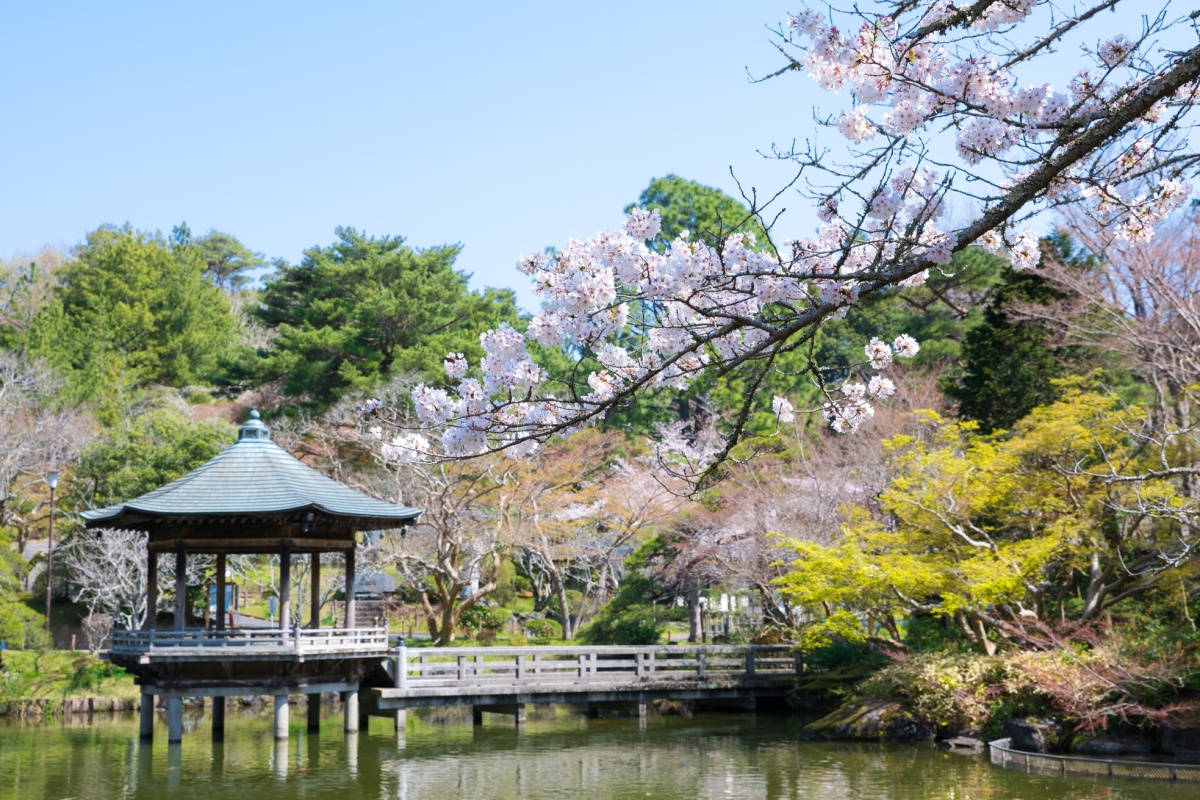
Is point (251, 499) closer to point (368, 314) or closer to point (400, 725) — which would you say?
point (400, 725)

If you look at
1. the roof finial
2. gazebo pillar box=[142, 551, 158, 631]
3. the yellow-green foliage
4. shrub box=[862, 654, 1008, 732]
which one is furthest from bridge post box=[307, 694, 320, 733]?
shrub box=[862, 654, 1008, 732]

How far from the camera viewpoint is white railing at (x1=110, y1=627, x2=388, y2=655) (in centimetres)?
1445

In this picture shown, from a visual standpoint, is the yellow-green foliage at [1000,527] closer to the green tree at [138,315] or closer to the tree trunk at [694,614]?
the tree trunk at [694,614]

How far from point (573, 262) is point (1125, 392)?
65.0ft

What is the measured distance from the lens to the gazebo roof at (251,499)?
14828 millimetres

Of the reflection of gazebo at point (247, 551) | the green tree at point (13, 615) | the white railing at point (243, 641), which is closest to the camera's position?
the white railing at point (243, 641)

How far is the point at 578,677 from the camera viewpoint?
17.6m

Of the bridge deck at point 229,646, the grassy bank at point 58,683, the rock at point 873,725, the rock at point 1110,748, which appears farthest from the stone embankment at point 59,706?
the rock at point 1110,748

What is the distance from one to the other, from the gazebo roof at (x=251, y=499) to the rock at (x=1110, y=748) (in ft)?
28.6

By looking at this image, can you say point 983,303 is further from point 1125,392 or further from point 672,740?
point 672,740

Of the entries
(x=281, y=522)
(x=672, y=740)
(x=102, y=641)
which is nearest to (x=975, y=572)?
(x=672, y=740)

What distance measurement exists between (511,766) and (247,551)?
5196mm

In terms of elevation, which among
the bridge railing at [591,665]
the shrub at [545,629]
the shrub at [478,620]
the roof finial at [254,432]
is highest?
the roof finial at [254,432]

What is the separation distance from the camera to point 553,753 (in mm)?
14422
